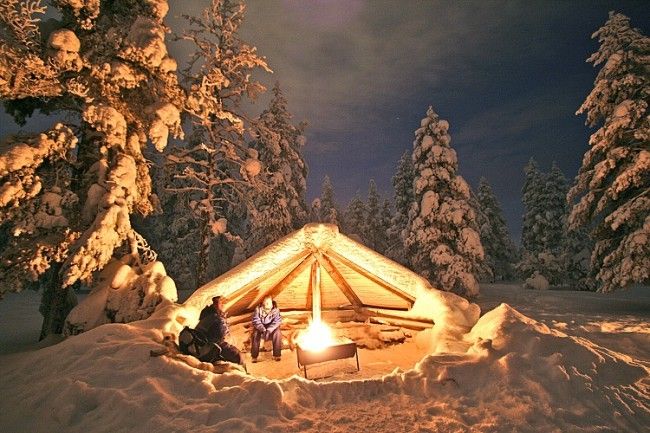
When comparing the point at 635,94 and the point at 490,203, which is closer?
the point at 635,94

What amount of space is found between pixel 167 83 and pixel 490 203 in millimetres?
38120

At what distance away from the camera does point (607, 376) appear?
15.7 feet

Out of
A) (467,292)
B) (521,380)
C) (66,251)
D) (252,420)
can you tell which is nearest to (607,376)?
(521,380)

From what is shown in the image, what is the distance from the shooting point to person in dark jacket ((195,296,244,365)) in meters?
6.37

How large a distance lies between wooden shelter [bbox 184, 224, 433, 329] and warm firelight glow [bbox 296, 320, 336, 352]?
0.47 metres

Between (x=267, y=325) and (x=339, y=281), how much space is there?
2.64m

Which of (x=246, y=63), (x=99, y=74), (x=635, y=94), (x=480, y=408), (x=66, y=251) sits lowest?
(x=480, y=408)

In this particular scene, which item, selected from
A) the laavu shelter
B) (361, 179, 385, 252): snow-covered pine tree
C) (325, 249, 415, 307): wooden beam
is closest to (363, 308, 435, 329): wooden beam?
the laavu shelter

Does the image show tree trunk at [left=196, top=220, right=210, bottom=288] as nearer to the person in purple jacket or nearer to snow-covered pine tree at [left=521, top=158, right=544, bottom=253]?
the person in purple jacket

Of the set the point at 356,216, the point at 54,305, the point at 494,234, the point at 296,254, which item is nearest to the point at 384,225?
the point at 356,216

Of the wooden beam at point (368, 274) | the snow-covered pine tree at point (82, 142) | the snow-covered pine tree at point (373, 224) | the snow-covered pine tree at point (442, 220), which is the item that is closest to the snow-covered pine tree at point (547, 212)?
the snow-covered pine tree at point (373, 224)

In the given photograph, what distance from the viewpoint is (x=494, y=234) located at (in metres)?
38.9

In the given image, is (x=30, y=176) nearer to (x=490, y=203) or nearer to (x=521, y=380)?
(x=521, y=380)

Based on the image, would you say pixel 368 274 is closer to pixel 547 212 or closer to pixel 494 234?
pixel 547 212
